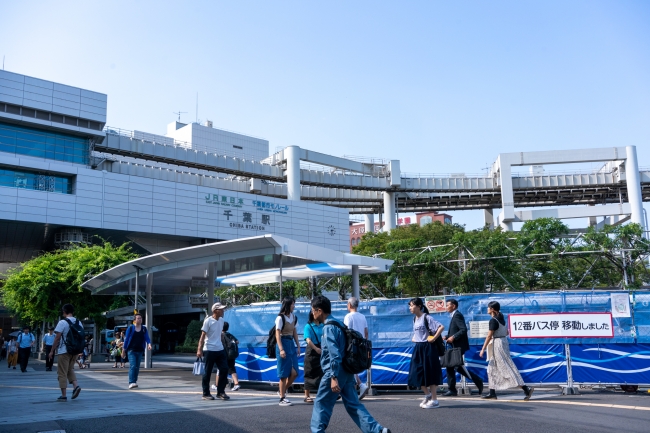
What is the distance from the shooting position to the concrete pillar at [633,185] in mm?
56938

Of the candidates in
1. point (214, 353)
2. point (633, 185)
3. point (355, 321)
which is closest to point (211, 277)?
point (214, 353)

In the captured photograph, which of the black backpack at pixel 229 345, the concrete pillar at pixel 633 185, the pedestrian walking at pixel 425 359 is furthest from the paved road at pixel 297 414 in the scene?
the concrete pillar at pixel 633 185

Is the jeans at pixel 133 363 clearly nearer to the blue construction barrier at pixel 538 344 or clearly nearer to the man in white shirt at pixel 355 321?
the blue construction barrier at pixel 538 344

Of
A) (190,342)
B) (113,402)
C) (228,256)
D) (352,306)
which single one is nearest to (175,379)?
(228,256)

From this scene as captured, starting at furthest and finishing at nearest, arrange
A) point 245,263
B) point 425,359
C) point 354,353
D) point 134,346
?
1. point 245,263
2. point 134,346
3. point 425,359
4. point 354,353

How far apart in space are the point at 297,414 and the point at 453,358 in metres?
2.98

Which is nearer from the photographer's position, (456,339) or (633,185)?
(456,339)

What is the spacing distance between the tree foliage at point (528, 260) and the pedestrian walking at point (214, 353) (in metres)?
24.9

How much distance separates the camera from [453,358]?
31.5 feet

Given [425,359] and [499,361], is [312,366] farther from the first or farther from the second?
[499,361]

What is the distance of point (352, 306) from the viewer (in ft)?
31.2

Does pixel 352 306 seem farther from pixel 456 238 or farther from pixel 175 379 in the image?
pixel 456 238

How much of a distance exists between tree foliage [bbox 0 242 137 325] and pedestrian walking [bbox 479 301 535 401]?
865 inches

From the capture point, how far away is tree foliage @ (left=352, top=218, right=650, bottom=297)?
105 feet
